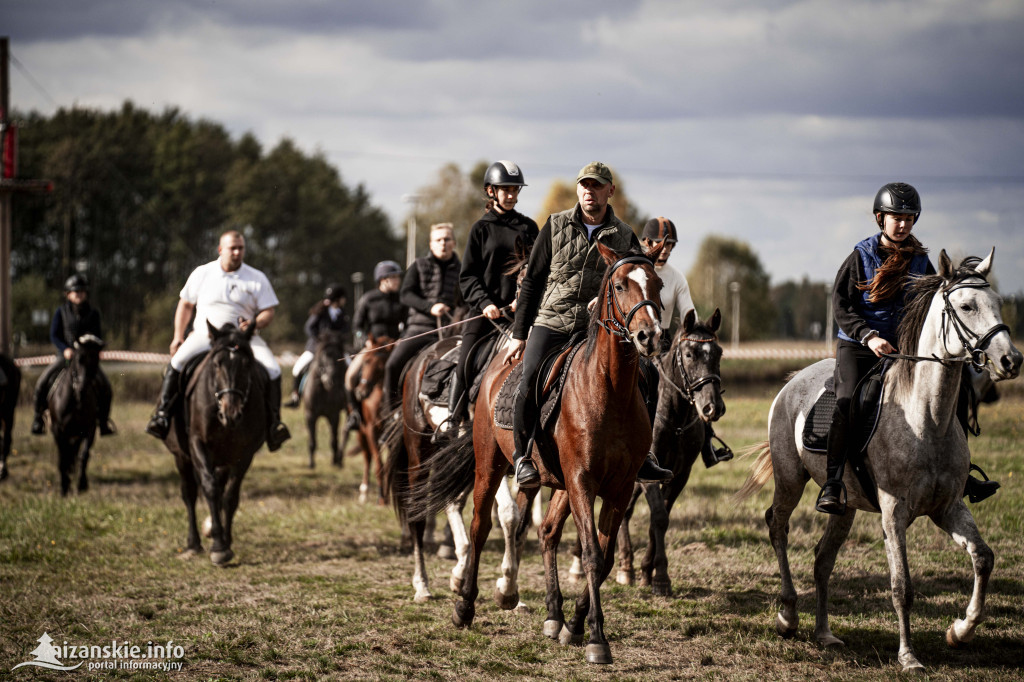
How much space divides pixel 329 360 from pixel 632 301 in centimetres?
1139

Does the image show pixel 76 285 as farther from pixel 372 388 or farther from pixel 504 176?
pixel 504 176

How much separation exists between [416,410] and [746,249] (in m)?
77.9

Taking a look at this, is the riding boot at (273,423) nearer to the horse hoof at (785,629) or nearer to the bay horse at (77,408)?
the bay horse at (77,408)

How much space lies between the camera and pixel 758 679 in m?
5.51

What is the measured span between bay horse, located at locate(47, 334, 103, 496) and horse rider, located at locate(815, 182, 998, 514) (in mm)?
10452

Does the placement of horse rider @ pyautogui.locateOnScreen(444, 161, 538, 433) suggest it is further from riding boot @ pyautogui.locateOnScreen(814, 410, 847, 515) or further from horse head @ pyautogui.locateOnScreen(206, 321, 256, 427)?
riding boot @ pyautogui.locateOnScreen(814, 410, 847, 515)

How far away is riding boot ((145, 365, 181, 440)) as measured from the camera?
9.31 m

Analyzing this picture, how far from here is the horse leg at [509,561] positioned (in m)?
6.52

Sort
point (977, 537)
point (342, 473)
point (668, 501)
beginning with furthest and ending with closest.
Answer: point (342, 473), point (668, 501), point (977, 537)

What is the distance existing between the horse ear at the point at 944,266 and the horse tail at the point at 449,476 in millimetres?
3632

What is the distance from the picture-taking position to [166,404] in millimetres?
9320

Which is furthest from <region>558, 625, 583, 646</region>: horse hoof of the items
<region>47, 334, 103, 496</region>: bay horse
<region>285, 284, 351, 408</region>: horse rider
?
<region>285, 284, 351, 408</region>: horse rider

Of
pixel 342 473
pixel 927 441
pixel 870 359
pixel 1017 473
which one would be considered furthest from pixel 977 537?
pixel 342 473

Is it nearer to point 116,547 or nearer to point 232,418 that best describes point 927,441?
point 232,418
